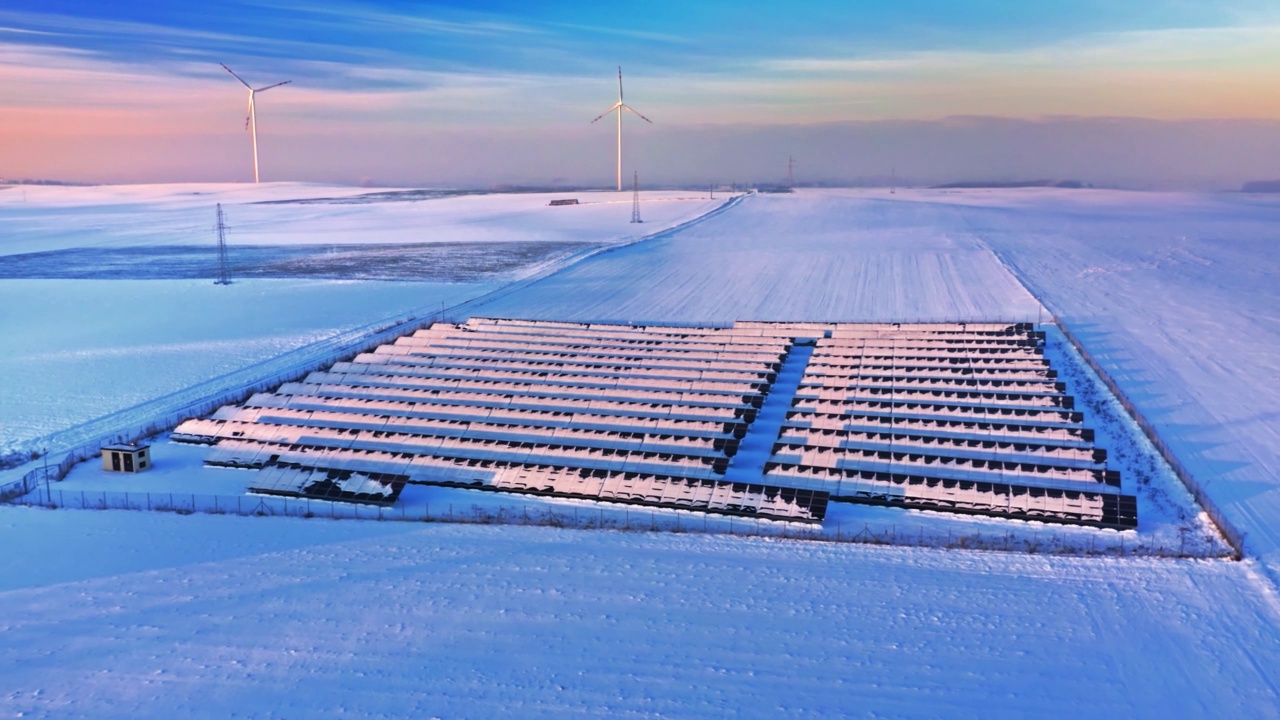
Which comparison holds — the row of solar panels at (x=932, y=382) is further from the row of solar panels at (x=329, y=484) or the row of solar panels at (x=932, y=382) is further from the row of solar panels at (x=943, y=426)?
the row of solar panels at (x=329, y=484)

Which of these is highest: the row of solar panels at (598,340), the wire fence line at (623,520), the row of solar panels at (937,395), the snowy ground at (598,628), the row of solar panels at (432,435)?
the row of solar panels at (598,340)

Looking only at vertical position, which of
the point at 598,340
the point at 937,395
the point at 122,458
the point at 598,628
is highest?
the point at 598,340

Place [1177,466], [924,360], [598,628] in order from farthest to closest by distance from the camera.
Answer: [924,360]
[1177,466]
[598,628]

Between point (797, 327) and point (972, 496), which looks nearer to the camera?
point (972, 496)

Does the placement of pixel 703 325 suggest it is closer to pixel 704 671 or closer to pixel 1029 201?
pixel 704 671

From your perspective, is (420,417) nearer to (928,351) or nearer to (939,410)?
(939,410)

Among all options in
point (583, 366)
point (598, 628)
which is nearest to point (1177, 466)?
point (598, 628)

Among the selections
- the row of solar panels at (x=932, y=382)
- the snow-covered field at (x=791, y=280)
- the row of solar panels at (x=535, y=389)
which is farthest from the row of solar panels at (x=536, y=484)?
the snow-covered field at (x=791, y=280)

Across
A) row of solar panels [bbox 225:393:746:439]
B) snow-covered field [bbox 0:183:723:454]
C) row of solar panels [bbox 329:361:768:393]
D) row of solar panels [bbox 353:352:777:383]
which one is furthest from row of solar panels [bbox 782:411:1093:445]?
snow-covered field [bbox 0:183:723:454]
